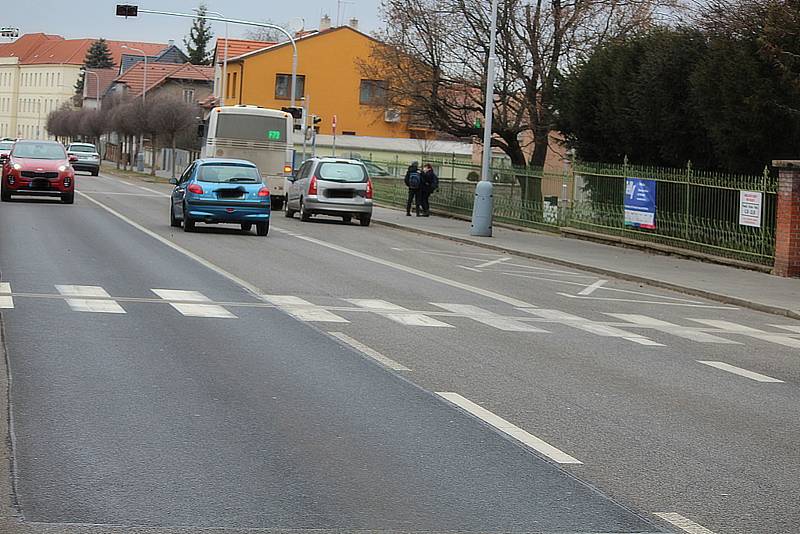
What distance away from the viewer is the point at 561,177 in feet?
105

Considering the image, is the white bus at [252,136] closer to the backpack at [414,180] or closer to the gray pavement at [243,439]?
the backpack at [414,180]

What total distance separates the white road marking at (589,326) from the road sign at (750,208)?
8.65 meters

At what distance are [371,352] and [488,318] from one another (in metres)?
3.55

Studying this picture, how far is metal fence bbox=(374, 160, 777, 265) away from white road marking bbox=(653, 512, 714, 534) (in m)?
17.4

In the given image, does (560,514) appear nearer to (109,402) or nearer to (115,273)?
(109,402)

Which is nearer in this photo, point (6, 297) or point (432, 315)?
point (6, 297)

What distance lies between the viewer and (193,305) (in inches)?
540

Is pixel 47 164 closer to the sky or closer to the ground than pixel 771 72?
closer to the ground

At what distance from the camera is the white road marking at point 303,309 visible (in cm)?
1312

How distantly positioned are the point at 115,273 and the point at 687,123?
14386 mm

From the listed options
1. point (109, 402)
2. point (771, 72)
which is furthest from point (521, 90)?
point (109, 402)

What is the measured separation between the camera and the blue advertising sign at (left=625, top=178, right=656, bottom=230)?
88.9 feet

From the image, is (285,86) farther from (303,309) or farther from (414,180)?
(303,309)

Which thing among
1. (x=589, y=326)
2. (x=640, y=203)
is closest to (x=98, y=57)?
(x=640, y=203)
